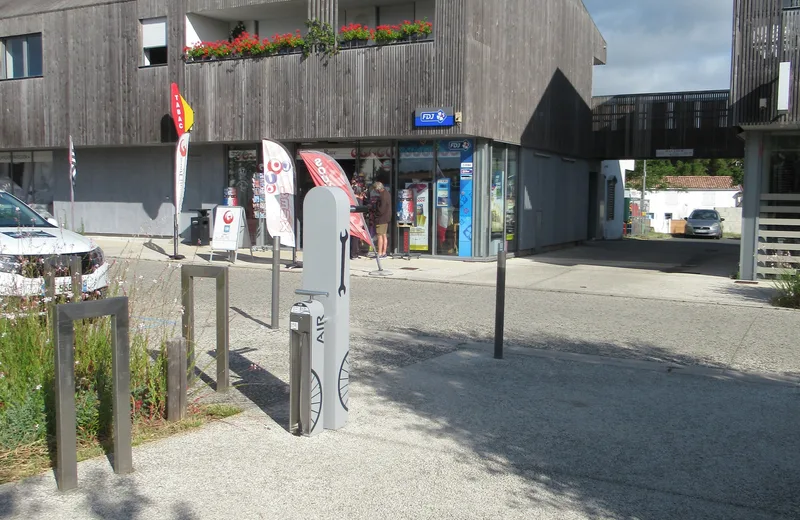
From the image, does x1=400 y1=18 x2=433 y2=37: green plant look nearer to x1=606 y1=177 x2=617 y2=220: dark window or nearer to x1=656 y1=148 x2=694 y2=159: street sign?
x1=656 y1=148 x2=694 y2=159: street sign

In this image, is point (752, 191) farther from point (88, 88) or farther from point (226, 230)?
point (88, 88)

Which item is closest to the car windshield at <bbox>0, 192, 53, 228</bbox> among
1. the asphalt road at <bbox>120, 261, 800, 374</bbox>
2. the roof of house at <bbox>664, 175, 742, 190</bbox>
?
the asphalt road at <bbox>120, 261, 800, 374</bbox>

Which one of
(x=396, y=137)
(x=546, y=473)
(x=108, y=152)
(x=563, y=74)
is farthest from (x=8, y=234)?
(x=563, y=74)

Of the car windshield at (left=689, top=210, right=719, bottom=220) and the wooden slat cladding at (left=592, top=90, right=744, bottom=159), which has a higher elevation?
the wooden slat cladding at (left=592, top=90, right=744, bottom=159)

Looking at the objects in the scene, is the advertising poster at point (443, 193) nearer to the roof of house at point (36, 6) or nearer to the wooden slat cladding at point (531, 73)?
the wooden slat cladding at point (531, 73)

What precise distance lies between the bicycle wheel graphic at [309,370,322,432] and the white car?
191 cm

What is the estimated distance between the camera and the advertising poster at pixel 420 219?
19.1 meters

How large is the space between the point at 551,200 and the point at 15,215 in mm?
17190

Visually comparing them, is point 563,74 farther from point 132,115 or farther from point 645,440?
point 645,440

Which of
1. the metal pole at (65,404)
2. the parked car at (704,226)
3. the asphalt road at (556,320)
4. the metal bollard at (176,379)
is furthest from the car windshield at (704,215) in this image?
the metal pole at (65,404)

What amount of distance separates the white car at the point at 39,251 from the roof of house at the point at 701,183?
66643 mm

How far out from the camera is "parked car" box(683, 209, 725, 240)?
42.0 m

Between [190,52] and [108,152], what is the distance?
5314mm

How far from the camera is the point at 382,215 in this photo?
18.3 meters
